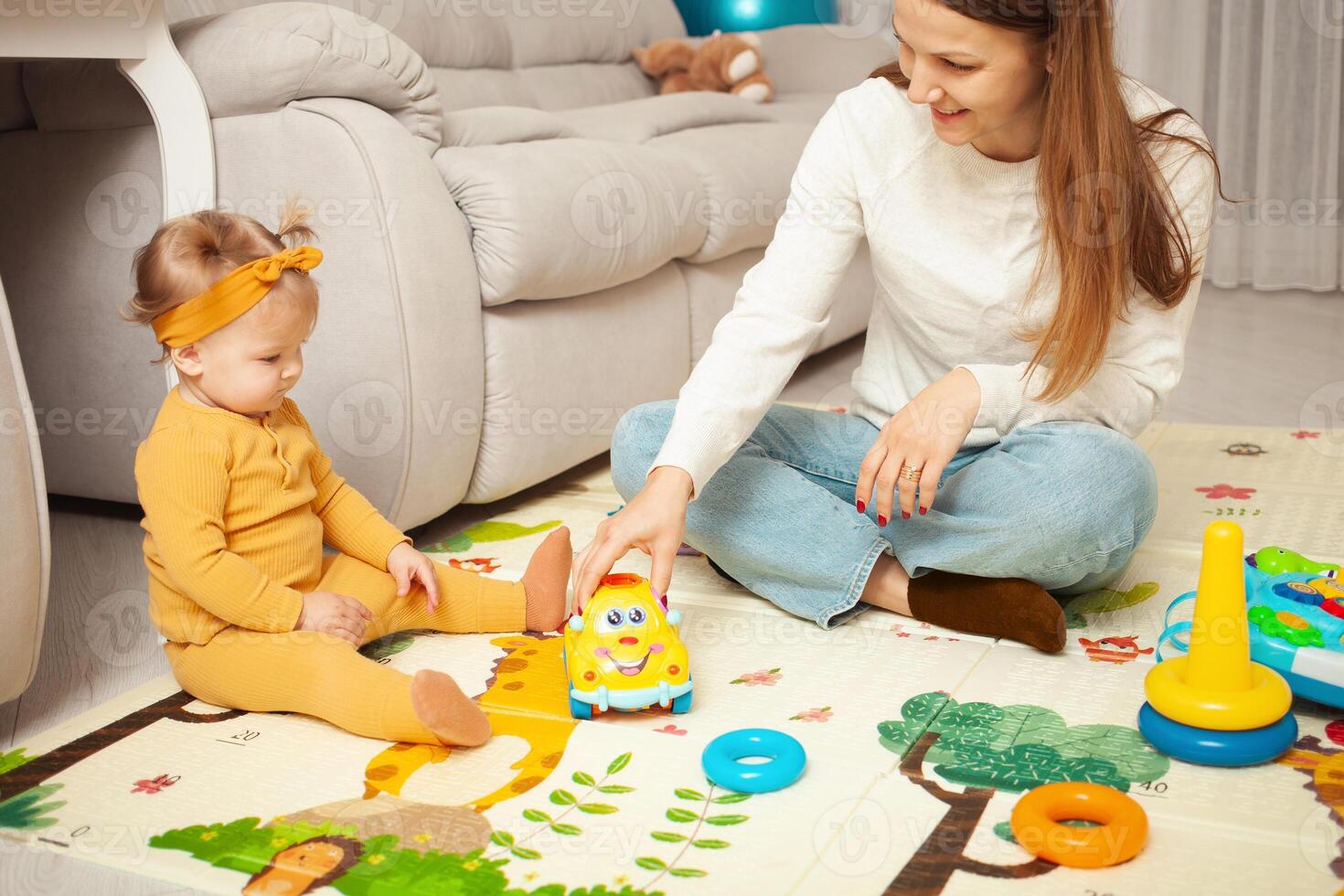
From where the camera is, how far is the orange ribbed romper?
93 cm

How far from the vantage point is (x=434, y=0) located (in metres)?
2.18

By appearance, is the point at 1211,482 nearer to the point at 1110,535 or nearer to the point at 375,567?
the point at 1110,535

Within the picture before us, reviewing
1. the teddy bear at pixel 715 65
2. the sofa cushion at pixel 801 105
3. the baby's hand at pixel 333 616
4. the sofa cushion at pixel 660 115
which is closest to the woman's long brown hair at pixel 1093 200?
the baby's hand at pixel 333 616

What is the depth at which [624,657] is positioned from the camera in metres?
0.90

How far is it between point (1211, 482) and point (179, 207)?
1.19 m

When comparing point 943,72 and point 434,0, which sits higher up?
point 434,0

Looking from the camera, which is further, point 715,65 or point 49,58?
point 715,65

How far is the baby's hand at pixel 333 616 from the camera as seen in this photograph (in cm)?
97

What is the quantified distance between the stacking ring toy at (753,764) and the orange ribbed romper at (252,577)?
22cm

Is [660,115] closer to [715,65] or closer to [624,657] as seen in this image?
[715,65]

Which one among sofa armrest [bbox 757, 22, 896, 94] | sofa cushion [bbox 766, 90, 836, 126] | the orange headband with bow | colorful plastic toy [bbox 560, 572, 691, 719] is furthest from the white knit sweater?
sofa armrest [bbox 757, 22, 896, 94]

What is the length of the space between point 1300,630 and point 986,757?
0.83 feet

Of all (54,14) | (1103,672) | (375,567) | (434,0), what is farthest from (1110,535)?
(434,0)

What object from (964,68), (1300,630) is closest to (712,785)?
(1300,630)
